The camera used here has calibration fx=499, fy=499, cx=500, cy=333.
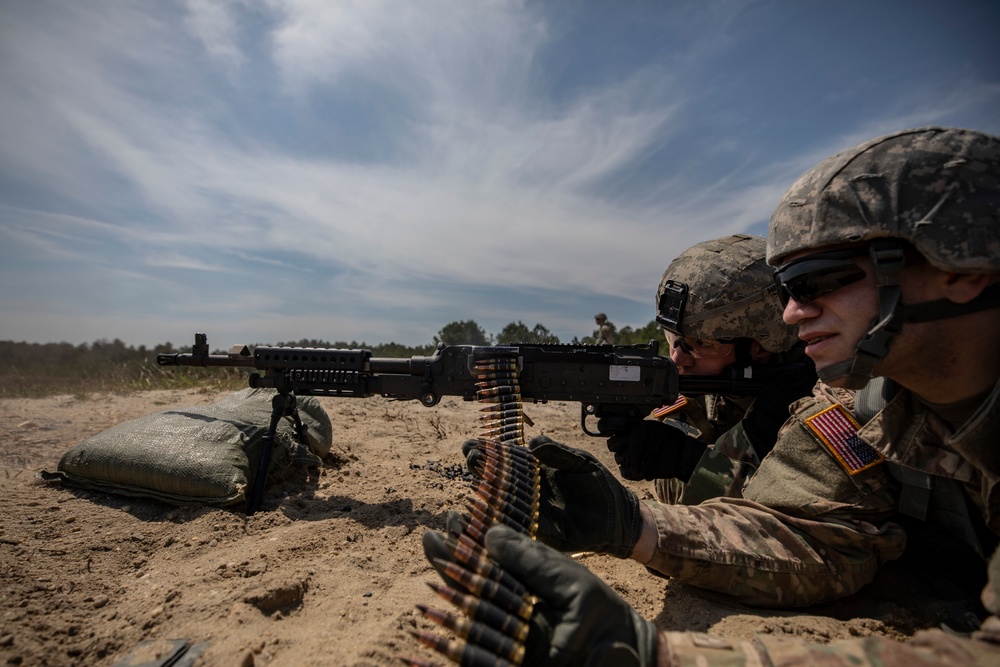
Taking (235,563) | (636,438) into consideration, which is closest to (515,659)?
(235,563)

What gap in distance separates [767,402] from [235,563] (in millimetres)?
3643

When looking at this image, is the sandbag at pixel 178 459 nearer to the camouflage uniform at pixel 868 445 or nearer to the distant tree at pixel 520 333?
the camouflage uniform at pixel 868 445

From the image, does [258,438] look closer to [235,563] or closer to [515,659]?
[235,563]

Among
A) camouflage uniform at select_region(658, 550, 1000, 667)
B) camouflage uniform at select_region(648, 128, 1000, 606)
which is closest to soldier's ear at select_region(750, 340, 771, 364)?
camouflage uniform at select_region(648, 128, 1000, 606)

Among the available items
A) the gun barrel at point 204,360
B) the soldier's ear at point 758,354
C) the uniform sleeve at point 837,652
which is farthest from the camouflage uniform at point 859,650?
the gun barrel at point 204,360

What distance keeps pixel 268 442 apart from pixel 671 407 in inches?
143

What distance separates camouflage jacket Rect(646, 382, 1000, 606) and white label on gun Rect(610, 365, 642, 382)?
1.66 meters

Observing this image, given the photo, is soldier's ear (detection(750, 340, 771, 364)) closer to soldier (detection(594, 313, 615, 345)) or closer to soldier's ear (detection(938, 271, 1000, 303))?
soldier's ear (detection(938, 271, 1000, 303))

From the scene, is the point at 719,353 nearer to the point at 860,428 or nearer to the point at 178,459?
the point at 860,428

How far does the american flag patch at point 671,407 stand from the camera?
446 cm

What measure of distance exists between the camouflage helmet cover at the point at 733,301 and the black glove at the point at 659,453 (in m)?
0.83

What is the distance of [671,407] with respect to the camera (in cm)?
464

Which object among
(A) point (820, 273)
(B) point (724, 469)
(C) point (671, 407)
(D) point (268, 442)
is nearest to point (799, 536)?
(B) point (724, 469)

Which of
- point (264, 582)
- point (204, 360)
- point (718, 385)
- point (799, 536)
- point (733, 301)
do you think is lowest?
point (264, 582)
